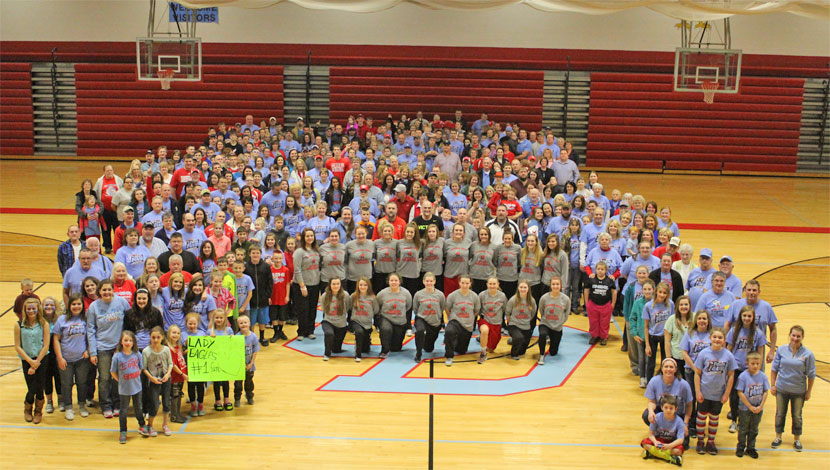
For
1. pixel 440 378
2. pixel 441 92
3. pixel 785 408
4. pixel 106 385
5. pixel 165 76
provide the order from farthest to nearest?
pixel 441 92
pixel 165 76
pixel 440 378
pixel 106 385
pixel 785 408

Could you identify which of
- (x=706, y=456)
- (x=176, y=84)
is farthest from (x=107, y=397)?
(x=176, y=84)

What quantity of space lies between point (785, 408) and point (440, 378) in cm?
413

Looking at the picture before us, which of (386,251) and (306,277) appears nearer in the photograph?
(306,277)

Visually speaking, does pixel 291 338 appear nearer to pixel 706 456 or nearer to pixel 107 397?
→ pixel 107 397

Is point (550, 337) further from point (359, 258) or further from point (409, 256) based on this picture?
point (359, 258)

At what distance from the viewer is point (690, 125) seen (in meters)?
25.4

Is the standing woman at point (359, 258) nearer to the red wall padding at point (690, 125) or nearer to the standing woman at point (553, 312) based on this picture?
the standing woman at point (553, 312)

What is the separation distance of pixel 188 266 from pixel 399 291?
285 cm

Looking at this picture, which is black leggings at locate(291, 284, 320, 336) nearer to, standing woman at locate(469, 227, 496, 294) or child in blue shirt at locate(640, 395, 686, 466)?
standing woman at locate(469, 227, 496, 294)

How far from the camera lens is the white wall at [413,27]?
25.0 meters

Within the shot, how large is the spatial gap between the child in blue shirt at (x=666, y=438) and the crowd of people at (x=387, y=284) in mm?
23

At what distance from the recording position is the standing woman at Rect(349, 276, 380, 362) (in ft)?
38.3

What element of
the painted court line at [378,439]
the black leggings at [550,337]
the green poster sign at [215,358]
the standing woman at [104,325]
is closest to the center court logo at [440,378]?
the black leggings at [550,337]

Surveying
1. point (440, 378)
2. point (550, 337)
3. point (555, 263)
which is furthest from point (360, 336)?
point (555, 263)
